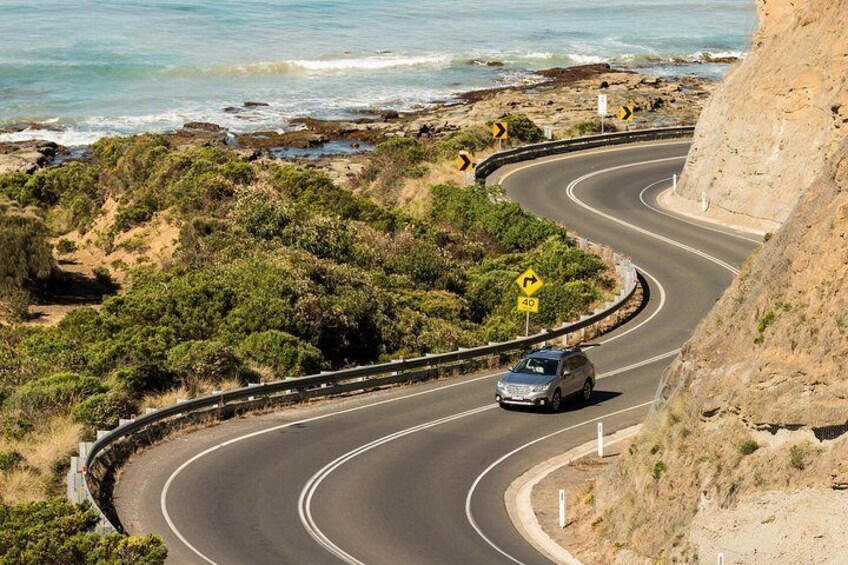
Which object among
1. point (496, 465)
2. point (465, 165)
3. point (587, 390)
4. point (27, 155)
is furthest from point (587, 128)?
point (496, 465)

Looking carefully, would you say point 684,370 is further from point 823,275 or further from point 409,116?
point 409,116

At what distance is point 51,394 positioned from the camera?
28000mm

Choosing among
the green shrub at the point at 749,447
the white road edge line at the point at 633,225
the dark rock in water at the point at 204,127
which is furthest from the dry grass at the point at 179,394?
the dark rock in water at the point at 204,127

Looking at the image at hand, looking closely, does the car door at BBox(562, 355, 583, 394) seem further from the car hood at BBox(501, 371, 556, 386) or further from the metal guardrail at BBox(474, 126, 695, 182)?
the metal guardrail at BBox(474, 126, 695, 182)

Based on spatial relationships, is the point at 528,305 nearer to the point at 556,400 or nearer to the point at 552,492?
the point at 556,400

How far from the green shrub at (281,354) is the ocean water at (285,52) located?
56386mm

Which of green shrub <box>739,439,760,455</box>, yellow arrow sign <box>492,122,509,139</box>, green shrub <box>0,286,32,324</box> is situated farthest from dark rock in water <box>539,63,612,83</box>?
green shrub <box>739,439,760,455</box>

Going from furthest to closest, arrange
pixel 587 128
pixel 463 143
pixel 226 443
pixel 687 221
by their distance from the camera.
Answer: pixel 587 128
pixel 463 143
pixel 687 221
pixel 226 443

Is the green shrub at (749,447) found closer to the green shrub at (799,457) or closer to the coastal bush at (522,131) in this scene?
the green shrub at (799,457)

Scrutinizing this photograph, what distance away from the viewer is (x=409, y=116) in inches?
3684

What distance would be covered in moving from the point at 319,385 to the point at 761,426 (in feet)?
48.6

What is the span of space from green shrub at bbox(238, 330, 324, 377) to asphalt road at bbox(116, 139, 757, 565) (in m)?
2.02

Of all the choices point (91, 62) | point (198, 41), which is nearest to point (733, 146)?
point (91, 62)

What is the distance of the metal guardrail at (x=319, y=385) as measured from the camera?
23.2 meters
